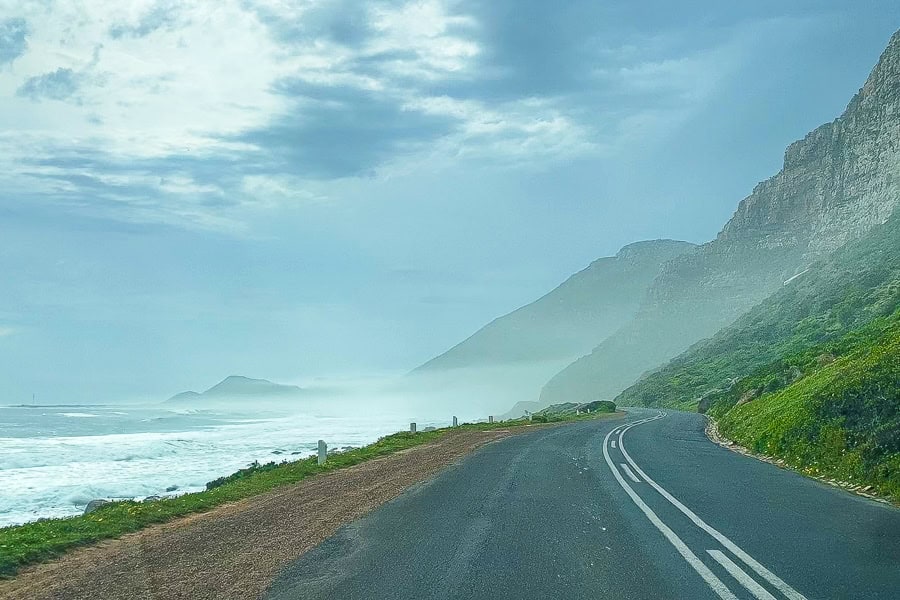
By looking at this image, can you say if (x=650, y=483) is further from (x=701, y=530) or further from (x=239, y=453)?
(x=239, y=453)

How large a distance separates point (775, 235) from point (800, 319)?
75978 millimetres

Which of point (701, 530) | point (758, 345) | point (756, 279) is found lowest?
point (701, 530)

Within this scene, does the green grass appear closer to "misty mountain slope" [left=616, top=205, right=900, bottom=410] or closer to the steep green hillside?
the steep green hillside

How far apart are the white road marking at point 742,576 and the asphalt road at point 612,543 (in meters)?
0.03

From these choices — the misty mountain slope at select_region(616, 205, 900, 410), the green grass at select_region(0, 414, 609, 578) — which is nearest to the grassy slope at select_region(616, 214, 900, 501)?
the misty mountain slope at select_region(616, 205, 900, 410)

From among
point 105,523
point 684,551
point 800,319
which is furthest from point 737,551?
point 800,319

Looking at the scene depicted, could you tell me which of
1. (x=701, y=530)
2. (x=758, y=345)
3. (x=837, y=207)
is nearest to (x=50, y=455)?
(x=701, y=530)

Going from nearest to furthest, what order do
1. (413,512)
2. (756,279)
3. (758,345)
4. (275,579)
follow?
(275,579), (413,512), (758,345), (756,279)

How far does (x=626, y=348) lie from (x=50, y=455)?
15180 centimetres

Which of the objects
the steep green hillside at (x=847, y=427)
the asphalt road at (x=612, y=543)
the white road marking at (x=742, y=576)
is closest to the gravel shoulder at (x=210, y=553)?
the asphalt road at (x=612, y=543)

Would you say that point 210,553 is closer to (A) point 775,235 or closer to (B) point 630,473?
(B) point 630,473

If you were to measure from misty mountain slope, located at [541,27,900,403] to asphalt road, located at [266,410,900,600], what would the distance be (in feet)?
337

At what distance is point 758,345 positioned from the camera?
75.7 m

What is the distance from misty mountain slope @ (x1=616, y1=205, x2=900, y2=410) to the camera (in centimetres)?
5349
